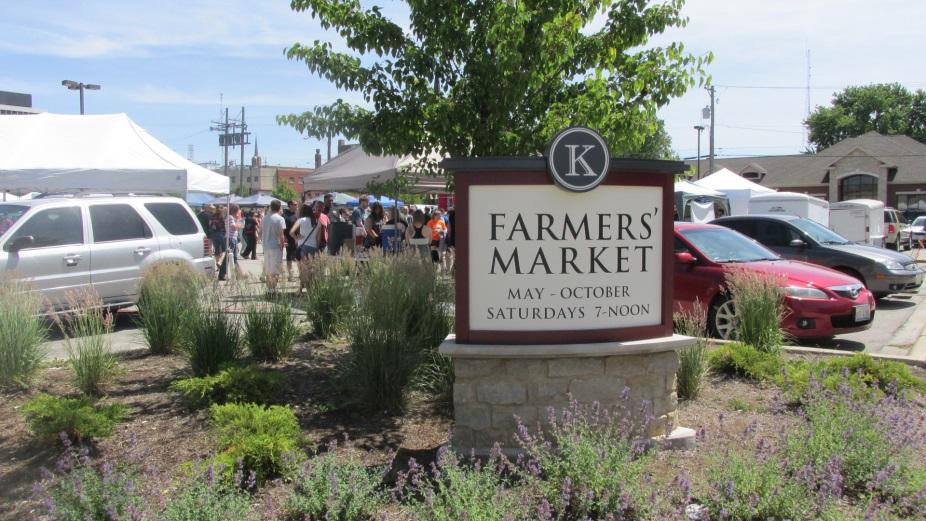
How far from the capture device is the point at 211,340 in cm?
640

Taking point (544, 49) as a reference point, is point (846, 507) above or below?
below

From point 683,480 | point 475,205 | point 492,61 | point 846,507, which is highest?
point 492,61

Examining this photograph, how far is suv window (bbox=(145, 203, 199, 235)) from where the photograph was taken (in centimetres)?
1150

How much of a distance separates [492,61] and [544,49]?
0.43 metres

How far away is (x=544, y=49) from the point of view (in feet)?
20.0

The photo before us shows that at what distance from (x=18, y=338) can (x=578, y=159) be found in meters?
4.87

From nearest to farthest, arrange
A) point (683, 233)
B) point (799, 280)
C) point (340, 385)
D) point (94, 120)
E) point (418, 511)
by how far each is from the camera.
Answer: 1. point (418, 511)
2. point (340, 385)
3. point (799, 280)
4. point (683, 233)
5. point (94, 120)

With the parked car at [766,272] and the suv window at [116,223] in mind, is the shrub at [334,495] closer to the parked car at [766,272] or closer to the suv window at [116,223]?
the parked car at [766,272]

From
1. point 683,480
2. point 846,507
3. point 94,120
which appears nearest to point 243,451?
point 683,480

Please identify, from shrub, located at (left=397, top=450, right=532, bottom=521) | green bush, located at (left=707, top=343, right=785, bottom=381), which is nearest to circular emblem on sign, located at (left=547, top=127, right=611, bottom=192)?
shrub, located at (left=397, top=450, right=532, bottom=521)

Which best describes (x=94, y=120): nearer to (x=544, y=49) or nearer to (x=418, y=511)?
(x=544, y=49)

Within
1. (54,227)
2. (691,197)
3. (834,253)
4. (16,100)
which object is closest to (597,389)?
(54,227)

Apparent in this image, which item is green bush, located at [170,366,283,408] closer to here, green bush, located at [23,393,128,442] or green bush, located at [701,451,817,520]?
green bush, located at [23,393,128,442]

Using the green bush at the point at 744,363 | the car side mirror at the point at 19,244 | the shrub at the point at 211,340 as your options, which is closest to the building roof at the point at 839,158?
the green bush at the point at 744,363
